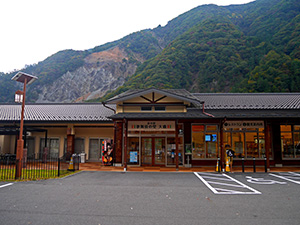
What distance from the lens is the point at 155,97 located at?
565 inches

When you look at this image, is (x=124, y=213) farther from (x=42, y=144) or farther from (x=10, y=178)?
(x=42, y=144)

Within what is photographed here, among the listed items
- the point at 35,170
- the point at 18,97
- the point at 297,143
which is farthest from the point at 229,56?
the point at 18,97

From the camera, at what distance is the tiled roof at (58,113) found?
1639 cm

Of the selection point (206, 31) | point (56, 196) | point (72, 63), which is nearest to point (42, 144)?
point (56, 196)

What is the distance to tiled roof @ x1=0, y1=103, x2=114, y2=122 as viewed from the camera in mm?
16391

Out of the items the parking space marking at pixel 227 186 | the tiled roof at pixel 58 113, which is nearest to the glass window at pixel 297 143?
the parking space marking at pixel 227 186

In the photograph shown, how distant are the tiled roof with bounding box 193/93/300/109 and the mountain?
1912cm

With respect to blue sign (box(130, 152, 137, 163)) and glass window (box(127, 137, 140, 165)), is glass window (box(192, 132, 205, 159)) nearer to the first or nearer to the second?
glass window (box(127, 137, 140, 165))

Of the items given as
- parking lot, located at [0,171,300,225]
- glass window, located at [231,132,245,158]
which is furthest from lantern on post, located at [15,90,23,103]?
glass window, located at [231,132,245,158]

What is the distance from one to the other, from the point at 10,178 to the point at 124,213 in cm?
719

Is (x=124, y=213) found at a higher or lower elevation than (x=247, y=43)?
lower

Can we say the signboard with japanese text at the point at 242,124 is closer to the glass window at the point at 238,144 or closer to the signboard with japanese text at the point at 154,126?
the glass window at the point at 238,144

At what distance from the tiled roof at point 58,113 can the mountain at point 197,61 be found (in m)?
29.2

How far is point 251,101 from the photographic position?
58.6 ft
